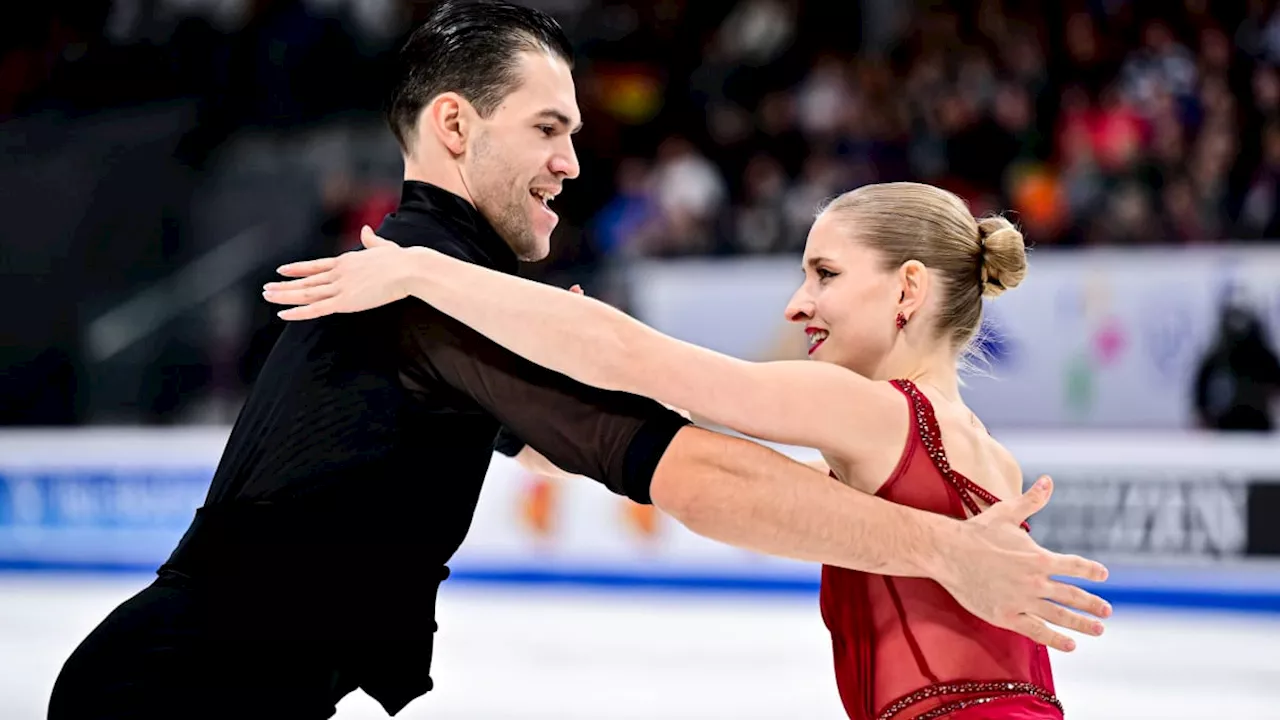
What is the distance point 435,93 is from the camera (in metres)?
2.51

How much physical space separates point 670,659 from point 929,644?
375 centimetres

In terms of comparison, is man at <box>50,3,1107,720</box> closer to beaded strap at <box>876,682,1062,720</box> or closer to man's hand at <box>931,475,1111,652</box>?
man's hand at <box>931,475,1111,652</box>

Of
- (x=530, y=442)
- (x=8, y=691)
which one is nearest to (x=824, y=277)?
(x=530, y=442)

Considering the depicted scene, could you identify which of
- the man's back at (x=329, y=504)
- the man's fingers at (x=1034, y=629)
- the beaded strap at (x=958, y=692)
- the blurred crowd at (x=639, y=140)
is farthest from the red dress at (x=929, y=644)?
the blurred crowd at (x=639, y=140)

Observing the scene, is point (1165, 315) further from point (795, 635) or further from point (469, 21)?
point (469, 21)

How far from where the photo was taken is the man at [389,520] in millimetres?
2133

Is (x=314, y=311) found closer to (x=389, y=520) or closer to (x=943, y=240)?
(x=389, y=520)

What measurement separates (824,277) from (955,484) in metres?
0.42

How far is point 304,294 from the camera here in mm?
2277

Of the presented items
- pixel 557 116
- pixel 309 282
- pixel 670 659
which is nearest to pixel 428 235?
pixel 309 282

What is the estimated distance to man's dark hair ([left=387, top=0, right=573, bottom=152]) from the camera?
2.48m

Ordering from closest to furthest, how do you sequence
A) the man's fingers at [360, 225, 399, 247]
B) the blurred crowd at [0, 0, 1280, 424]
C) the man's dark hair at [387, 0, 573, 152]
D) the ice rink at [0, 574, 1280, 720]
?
1. the man's fingers at [360, 225, 399, 247]
2. the man's dark hair at [387, 0, 573, 152]
3. the ice rink at [0, 574, 1280, 720]
4. the blurred crowd at [0, 0, 1280, 424]

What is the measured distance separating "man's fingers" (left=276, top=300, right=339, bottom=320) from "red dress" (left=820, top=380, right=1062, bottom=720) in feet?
2.92

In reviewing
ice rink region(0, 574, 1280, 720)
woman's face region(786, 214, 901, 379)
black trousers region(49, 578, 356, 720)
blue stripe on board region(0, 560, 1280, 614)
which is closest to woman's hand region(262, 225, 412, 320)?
black trousers region(49, 578, 356, 720)
